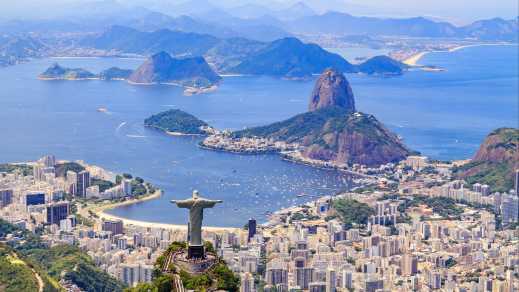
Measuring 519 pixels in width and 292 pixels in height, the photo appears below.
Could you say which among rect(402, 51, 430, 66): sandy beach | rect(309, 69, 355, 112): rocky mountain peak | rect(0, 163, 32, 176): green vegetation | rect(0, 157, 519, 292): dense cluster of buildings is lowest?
rect(0, 157, 519, 292): dense cluster of buildings

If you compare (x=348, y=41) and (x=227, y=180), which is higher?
(x=348, y=41)

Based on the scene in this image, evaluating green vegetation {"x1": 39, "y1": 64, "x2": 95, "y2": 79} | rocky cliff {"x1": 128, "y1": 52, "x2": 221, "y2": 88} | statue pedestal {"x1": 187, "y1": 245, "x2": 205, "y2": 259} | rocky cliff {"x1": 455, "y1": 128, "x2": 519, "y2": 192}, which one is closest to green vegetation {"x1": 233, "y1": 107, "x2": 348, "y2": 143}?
rocky cliff {"x1": 455, "y1": 128, "x2": 519, "y2": 192}

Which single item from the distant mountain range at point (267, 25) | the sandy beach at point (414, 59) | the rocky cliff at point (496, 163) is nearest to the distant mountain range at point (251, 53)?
the sandy beach at point (414, 59)

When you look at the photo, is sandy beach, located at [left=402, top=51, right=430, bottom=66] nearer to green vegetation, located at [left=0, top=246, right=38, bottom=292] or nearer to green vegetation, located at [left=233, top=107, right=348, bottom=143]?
green vegetation, located at [left=233, top=107, right=348, bottom=143]

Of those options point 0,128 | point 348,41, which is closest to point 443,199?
point 0,128

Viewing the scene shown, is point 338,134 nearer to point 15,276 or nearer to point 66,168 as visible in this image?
point 66,168

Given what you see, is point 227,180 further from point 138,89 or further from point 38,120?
point 138,89

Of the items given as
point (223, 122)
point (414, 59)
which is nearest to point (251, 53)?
point (414, 59)
